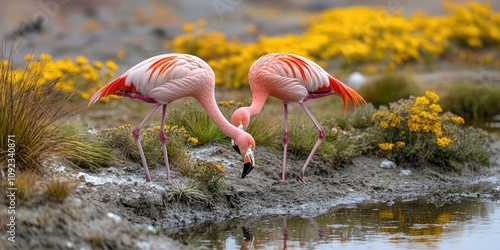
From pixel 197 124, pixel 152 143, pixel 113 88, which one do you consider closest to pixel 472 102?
pixel 197 124

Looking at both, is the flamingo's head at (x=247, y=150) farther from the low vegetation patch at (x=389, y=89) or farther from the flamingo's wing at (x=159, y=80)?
the low vegetation patch at (x=389, y=89)

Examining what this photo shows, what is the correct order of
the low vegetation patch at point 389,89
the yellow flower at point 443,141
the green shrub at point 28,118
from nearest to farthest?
the green shrub at point 28,118, the yellow flower at point 443,141, the low vegetation patch at point 389,89

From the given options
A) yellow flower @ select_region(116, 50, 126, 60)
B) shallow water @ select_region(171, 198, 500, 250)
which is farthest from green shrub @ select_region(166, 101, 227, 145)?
yellow flower @ select_region(116, 50, 126, 60)

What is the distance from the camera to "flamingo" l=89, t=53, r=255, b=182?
834 centimetres

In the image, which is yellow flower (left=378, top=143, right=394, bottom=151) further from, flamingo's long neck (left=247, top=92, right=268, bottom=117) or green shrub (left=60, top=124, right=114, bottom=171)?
green shrub (left=60, top=124, right=114, bottom=171)

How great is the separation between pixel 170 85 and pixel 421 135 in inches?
136

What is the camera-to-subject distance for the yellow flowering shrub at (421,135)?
33.9ft

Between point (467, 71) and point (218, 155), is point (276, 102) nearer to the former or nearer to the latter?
point (218, 155)

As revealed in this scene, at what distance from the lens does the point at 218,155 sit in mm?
9844

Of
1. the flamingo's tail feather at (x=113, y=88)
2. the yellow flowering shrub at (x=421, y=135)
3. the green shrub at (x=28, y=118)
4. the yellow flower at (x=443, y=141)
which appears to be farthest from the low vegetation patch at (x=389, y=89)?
the green shrub at (x=28, y=118)

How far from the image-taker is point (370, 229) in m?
8.12

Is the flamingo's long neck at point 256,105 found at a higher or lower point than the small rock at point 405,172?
higher

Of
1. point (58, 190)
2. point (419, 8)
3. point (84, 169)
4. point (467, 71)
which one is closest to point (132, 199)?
point (84, 169)

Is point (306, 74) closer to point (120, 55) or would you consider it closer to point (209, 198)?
point (209, 198)
